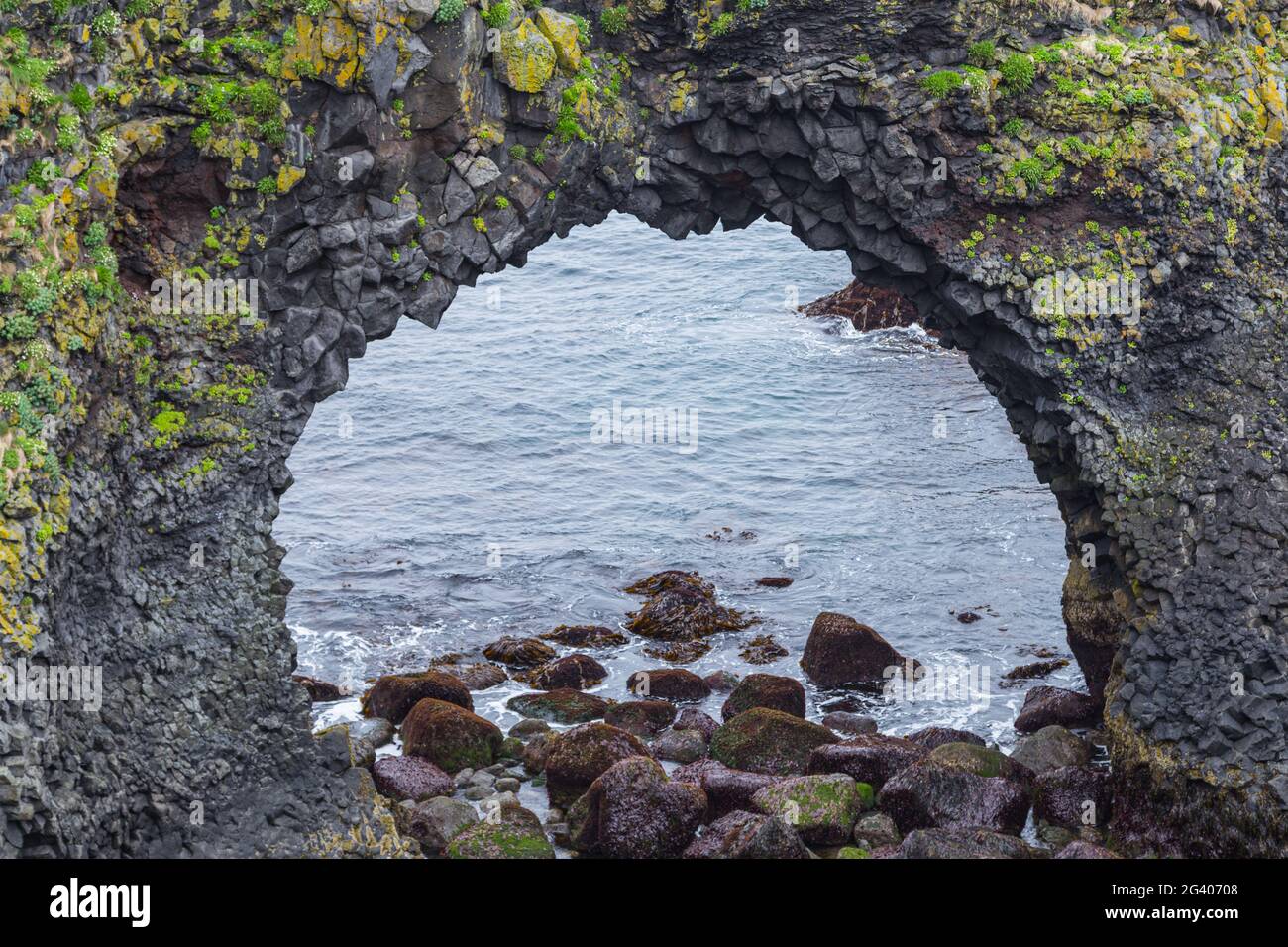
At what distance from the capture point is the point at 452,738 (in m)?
33.6

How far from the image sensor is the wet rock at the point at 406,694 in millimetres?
36000

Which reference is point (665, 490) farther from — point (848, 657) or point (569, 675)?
point (848, 657)

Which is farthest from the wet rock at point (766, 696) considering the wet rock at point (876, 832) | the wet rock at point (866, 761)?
the wet rock at point (876, 832)

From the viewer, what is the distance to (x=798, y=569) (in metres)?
47.2

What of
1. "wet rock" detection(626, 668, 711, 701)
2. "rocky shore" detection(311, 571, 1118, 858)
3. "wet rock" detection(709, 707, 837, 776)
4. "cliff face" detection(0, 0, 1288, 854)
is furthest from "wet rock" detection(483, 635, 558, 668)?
"cliff face" detection(0, 0, 1288, 854)

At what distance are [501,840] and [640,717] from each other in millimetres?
7691

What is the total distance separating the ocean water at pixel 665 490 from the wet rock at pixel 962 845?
8.13 meters

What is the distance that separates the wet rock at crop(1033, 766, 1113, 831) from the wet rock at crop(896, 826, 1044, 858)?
239 cm

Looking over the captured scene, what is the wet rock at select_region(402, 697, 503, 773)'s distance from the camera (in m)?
33.5

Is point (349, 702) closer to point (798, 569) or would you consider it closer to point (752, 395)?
point (798, 569)

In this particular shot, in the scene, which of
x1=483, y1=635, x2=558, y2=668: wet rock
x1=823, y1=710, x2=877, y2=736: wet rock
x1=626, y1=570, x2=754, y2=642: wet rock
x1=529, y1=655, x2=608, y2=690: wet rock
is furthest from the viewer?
x1=626, y1=570, x2=754, y2=642: wet rock

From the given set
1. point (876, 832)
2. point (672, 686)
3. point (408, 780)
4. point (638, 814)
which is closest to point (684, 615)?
point (672, 686)

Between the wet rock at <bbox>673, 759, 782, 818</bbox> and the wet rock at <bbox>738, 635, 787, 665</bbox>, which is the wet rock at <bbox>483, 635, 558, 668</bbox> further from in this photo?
the wet rock at <bbox>673, 759, 782, 818</bbox>

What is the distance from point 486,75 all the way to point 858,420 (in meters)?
36.4
